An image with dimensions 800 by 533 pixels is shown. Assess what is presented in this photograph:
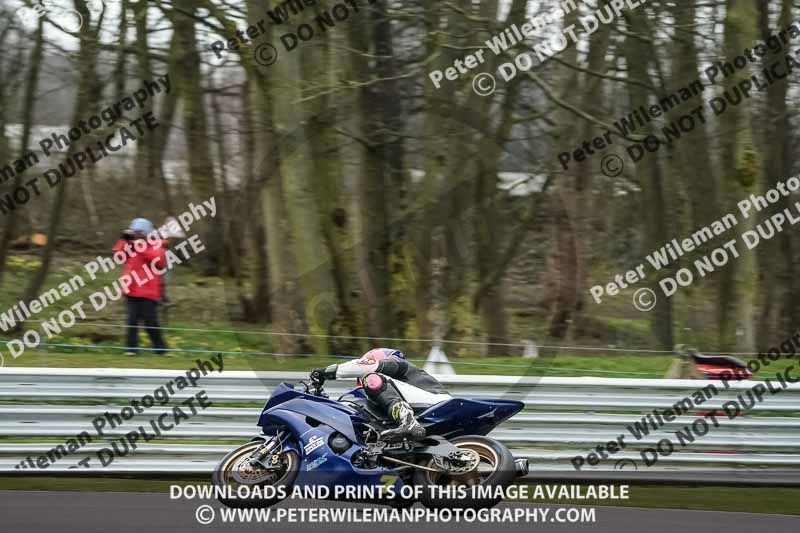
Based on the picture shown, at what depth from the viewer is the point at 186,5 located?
13352 mm

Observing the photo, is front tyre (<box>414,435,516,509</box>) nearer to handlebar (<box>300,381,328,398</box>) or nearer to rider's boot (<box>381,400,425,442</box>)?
rider's boot (<box>381,400,425,442</box>)

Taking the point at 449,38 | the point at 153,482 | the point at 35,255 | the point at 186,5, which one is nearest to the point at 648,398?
the point at 153,482

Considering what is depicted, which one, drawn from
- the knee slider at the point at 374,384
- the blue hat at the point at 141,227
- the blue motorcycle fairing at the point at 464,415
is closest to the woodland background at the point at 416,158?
the blue hat at the point at 141,227

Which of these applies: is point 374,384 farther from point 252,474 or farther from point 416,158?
point 416,158

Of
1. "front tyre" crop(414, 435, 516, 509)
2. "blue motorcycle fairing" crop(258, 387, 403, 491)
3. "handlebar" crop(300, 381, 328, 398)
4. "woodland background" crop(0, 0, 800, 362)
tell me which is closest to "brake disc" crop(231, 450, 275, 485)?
"blue motorcycle fairing" crop(258, 387, 403, 491)

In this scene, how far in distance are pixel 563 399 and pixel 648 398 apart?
0.75 meters

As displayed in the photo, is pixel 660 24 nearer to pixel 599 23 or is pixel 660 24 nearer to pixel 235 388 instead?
pixel 599 23

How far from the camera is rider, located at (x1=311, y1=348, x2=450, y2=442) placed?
6379mm

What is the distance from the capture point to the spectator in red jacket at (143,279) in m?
11.7

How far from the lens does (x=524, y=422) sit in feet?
28.0

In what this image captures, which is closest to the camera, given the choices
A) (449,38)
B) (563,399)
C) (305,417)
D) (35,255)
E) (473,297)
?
(305,417)

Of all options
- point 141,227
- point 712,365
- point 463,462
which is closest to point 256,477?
point 463,462

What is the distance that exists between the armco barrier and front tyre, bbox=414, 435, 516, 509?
7.01 ft

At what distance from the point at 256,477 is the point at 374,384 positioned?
0.98 m
